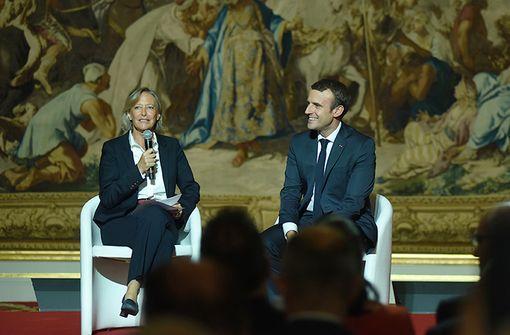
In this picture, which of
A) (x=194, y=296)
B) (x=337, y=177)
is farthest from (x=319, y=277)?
(x=337, y=177)

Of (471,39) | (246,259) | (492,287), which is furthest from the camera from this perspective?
(471,39)

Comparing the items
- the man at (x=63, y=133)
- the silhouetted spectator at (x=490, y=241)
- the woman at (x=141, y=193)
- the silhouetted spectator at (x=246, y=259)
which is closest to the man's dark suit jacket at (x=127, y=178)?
the woman at (x=141, y=193)

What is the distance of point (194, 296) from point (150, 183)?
4517mm

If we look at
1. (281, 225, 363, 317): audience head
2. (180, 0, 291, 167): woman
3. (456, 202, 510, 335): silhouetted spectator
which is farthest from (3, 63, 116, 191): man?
(281, 225, 363, 317): audience head

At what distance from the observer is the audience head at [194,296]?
302 centimetres

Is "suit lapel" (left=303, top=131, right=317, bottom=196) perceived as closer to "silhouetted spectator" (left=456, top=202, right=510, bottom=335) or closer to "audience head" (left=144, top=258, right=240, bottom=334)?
"silhouetted spectator" (left=456, top=202, right=510, bottom=335)

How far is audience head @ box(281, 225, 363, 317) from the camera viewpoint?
3.42 metres

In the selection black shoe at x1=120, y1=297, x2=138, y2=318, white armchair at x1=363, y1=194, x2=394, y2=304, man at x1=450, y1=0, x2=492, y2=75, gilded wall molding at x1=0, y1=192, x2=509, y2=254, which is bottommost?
gilded wall molding at x1=0, y1=192, x2=509, y2=254

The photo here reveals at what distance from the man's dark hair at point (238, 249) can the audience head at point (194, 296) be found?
1.69ft

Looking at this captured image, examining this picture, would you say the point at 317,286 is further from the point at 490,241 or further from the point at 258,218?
the point at 258,218

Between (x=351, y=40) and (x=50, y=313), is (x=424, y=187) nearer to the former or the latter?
(x=351, y=40)

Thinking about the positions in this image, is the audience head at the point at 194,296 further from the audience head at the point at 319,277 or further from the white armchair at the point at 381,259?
the white armchair at the point at 381,259

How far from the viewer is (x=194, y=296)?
3.02m

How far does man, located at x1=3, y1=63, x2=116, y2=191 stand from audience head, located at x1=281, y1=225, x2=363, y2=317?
284 inches
